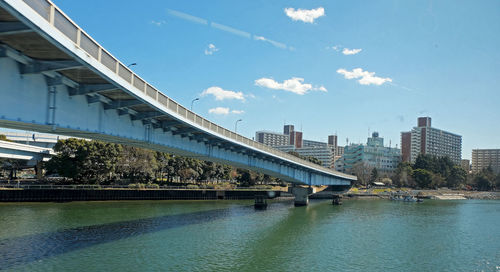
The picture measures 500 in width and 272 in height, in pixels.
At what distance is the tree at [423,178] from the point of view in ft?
443

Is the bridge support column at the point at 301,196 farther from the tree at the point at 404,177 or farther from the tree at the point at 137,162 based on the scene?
the tree at the point at 404,177

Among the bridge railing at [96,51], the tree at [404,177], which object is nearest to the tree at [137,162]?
the bridge railing at [96,51]

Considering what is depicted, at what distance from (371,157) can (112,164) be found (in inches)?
5888

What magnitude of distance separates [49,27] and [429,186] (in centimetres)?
14950

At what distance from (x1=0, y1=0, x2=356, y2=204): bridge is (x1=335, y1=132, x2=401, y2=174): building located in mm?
164726

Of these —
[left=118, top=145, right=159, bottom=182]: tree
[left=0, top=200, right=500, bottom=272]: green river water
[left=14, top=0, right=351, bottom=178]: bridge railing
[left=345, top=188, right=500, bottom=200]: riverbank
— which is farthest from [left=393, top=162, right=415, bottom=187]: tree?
[left=14, top=0, right=351, bottom=178]: bridge railing

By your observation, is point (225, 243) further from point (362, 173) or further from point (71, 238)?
point (362, 173)

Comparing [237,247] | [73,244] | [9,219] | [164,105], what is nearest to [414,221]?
[237,247]

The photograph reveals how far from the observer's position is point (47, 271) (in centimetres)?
2072

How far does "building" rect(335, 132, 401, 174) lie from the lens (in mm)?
184375

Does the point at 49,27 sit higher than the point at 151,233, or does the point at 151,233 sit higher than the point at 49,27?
the point at 49,27

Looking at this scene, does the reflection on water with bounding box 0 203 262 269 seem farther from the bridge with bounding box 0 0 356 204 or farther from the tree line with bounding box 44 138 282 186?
the tree line with bounding box 44 138 282 186

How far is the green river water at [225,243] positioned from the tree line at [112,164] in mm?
14881

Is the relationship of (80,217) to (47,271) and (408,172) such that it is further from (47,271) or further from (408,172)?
(408,172)
